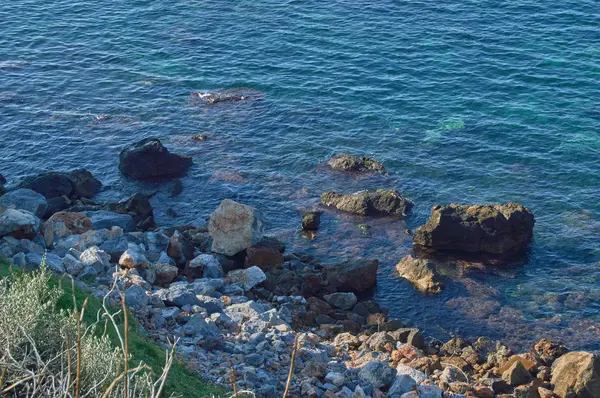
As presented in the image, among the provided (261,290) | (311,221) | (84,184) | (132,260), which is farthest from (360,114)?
(132,260)

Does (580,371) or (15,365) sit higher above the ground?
(15,365)

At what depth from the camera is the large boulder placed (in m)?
35.2

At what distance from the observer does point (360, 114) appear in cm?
4866

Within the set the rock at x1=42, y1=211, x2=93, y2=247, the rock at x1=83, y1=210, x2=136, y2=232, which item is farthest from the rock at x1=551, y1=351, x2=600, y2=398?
the rock at x1=42, y1=211, x2=93, y2=247

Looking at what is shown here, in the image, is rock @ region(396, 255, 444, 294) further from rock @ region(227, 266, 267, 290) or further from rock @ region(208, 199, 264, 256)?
rock @ region(208, 199, 264, 256)

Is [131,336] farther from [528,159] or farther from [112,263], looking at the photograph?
[528,159]

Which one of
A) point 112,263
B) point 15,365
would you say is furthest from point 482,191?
point 15,365

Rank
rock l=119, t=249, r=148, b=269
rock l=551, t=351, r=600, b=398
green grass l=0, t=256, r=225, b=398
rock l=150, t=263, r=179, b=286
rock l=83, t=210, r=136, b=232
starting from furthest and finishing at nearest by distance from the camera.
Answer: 1. rock l=83, t=210, r=136, b=232
2. rock l=150, t=263, r=179, b=286
3. rock l=119, t=249, r=148, b=269
4. rock l=551, t=351, r=600, b=398
5. green grass l=0, t=256, r=225, b=398

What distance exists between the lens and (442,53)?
5488 cm

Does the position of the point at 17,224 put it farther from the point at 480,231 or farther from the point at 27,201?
the point at 480,231

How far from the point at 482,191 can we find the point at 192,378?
78.4 feet

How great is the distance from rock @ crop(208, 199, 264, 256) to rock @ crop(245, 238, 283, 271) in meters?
0.64

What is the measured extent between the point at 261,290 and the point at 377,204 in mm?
9530

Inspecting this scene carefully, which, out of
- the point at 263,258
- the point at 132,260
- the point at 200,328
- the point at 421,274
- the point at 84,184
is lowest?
the point at 421,274
